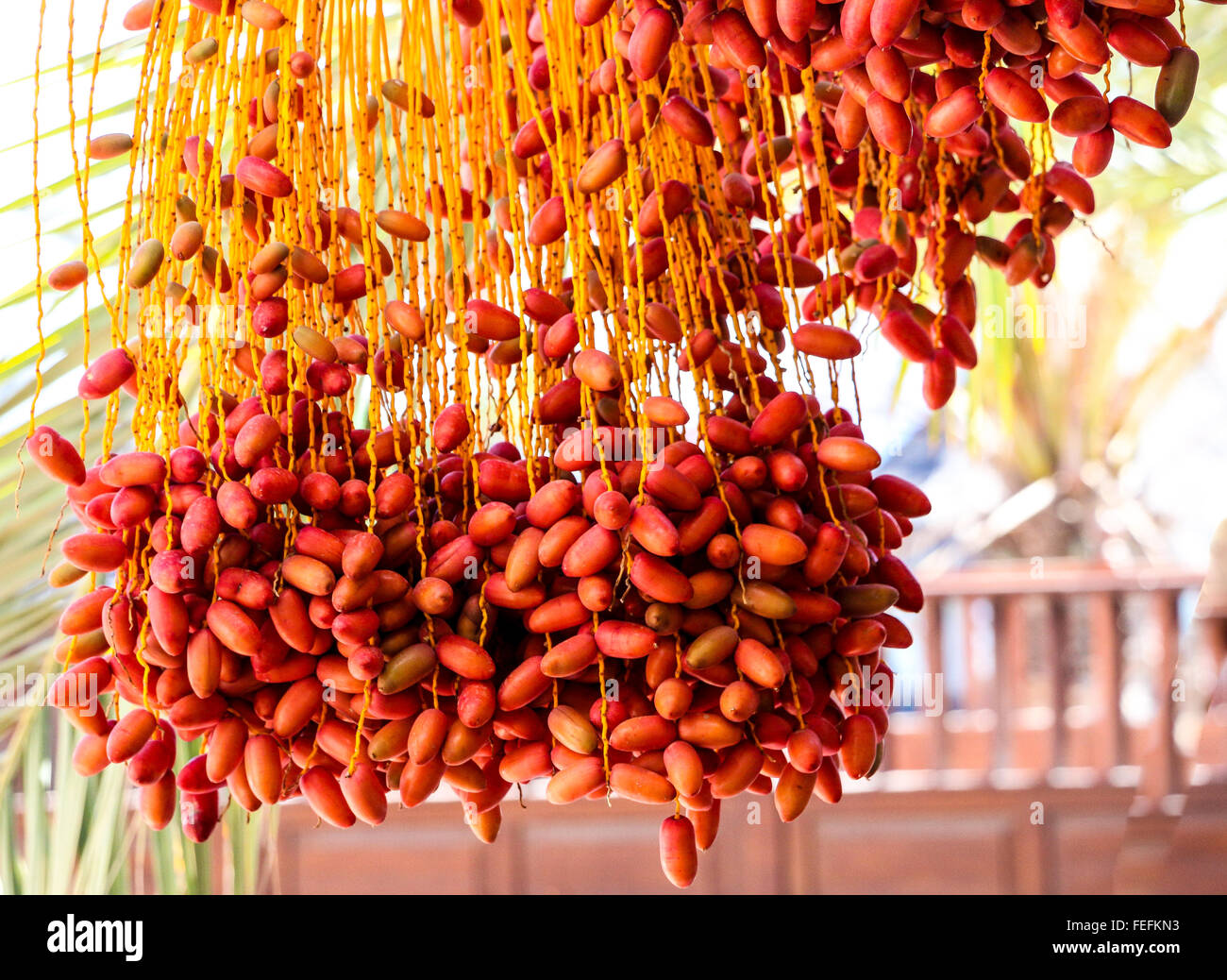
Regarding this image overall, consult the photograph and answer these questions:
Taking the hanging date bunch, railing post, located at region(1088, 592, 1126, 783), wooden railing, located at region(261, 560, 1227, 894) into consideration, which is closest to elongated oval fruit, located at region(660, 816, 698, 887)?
the hanging date bunch

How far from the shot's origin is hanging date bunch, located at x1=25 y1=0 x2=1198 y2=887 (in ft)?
2.03

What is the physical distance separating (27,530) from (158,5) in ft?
2.08

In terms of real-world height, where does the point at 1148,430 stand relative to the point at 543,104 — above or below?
above

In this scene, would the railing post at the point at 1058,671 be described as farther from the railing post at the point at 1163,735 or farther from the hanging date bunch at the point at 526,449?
the hanging date bunch at the point at 526,449

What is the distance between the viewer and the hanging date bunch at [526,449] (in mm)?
620

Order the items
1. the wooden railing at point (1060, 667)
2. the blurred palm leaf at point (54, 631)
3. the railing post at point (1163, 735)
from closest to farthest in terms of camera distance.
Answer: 1. the blurred palm leaf at point (54, 631)
2. the railing post at point (1163, 735)
3. the wooden railing at point (1060, 667)

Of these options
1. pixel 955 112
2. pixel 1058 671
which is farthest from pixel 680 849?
pixel 1058 671

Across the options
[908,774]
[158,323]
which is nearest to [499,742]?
[158,323]

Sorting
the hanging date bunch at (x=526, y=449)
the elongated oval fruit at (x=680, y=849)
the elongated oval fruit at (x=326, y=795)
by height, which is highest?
the hanging date bunch at (x=526, y=449)

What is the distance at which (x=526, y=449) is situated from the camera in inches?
26.8

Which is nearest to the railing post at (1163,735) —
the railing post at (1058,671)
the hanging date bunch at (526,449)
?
the railing post at (1058,671)
